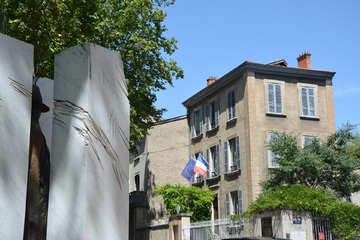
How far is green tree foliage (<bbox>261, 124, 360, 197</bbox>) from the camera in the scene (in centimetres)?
2434

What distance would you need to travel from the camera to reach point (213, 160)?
33.3 m

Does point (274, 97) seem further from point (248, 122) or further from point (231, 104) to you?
point (231, 104)

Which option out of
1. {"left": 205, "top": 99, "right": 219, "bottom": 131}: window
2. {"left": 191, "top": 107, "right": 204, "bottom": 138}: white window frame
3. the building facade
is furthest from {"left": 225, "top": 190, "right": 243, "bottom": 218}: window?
{"left": 191, "top": 107, "right": 204, "bottom": 138}: white window frame

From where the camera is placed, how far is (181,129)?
36.7 meters

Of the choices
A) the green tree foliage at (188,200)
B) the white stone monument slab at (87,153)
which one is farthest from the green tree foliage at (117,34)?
the white stone monument slab at (87,153)

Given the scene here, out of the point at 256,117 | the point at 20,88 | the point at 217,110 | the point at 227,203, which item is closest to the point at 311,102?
the point at 256,117

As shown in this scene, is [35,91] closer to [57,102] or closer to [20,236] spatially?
[57,102]

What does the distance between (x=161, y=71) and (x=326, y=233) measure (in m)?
11.7

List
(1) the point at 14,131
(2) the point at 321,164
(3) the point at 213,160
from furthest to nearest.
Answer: (3) the point at 213,160
(2) the point at 321,164
(1) the point at 14,131

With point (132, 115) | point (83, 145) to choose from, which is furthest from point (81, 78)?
point (132, 115)

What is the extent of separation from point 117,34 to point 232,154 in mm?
10946

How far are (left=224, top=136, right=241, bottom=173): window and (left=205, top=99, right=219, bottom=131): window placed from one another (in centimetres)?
196

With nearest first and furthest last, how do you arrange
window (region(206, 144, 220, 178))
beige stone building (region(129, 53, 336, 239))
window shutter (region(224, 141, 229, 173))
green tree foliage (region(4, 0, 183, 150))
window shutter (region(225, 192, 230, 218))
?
1. green tree foliage (region(4, 0, 183, 150))
2. beige stone building (region(129, 53, 336, 239))
3. window shutter (region(225, 192, 230, 218))
4. window shutter (region(224, 141, 229, 173))
5. window (region(206, 144, 220, 178))

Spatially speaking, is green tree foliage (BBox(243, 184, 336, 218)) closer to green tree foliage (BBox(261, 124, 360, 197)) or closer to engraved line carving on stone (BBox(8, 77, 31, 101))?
green tree foliage (BBox(261, 124, 360, 197))
